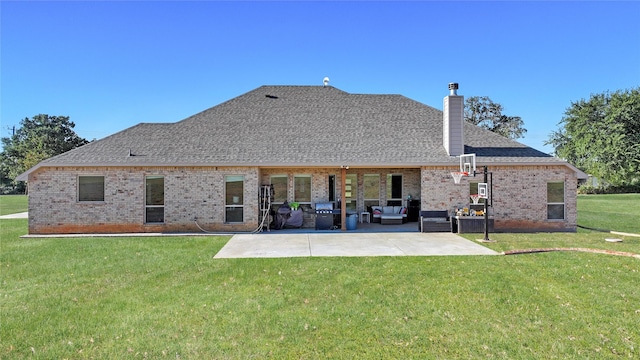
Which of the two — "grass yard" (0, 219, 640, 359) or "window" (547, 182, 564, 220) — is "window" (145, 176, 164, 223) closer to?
"grass yard" (0, 219, 640, 359)

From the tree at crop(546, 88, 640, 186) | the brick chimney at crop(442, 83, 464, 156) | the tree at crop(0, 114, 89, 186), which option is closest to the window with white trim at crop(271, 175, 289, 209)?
the brick chimney at crop(442, 83, 464, 156)

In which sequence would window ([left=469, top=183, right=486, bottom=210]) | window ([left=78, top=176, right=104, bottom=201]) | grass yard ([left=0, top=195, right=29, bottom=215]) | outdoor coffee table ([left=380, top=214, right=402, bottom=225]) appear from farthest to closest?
1. grass yard ([left=0, top=195, right=29, bottom=215])
2. outdoor coffee table ([left=380, top=214, right=402, bottom=225])
3. window ([left=469, top=183, right=486, bottom=210])
4. window ([left=78, top=176, right=104, bottom=201])

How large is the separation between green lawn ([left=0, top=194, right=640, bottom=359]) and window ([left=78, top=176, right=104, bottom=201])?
450cm

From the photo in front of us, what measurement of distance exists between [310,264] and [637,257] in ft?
26.5

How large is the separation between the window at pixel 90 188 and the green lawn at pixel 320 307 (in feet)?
14.8

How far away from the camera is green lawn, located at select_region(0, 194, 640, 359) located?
13.5ft

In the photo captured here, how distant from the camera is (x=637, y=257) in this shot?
861 centimetres

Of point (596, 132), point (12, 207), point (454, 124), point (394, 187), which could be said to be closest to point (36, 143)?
point (12, 207)

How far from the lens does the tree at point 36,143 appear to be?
52.4 m

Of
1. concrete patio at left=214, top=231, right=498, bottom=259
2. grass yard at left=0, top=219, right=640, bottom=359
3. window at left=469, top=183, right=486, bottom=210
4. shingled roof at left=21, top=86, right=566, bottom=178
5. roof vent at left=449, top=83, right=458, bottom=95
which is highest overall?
roof vent at left=449, top=83, right=458, bottom=95

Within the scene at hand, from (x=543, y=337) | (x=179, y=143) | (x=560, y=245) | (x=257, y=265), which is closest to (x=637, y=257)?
(x=560, y=245)

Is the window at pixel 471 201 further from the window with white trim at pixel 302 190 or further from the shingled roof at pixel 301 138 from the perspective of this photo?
the window with white trim at pixel 302 190

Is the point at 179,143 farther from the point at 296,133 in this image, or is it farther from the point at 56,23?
the point at 56,23

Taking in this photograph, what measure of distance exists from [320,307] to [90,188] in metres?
11.8
